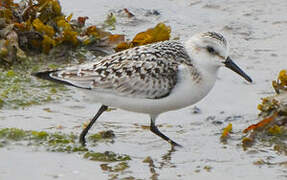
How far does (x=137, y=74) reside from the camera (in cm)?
613

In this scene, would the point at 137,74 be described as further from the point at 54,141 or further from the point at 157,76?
the point at 54,141

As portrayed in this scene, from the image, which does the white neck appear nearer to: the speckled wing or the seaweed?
the speckled wing

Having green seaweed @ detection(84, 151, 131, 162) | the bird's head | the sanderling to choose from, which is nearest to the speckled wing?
the sanderling

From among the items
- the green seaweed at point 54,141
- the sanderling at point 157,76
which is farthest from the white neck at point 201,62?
the green seaweed at point 54,141

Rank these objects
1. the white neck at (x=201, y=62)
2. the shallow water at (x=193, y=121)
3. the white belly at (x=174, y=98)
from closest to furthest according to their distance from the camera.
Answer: the shallow water at (x=193, y=121)
the white belly at (x=174, y=98)
the white neck at (x=201, y=62)

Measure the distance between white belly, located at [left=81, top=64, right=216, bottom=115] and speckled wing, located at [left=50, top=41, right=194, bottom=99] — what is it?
46 millimetres

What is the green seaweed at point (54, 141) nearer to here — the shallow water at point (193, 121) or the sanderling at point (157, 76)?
the shallow water at point (193, 121)

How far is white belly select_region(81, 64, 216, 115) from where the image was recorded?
235 inches

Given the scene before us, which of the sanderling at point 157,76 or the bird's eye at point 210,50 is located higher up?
the bird's eye at point 210,50

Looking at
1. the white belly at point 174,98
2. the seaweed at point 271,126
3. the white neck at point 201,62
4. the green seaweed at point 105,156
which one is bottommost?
the green seaweed at point 105,156

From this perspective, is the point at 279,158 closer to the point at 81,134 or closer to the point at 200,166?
the point at 200,166

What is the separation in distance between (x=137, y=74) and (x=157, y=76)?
0.62 feet

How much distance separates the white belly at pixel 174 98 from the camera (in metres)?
5.98

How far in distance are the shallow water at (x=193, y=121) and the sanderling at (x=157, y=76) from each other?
0.48 metres
